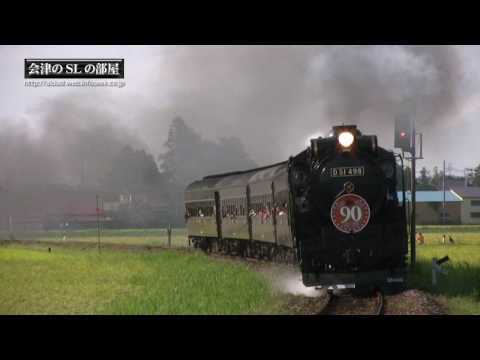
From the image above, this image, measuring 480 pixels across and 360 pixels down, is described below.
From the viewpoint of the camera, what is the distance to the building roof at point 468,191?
22.3 m

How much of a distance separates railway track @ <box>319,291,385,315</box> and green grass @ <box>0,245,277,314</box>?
129 cm

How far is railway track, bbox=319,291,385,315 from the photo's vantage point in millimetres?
16250

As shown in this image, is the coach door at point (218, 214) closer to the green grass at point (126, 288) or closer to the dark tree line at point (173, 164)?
the dark tree line at point (173, 164)

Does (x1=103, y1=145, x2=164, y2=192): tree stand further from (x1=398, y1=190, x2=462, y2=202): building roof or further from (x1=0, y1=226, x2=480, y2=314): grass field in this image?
(x1=398, y1=190, x2=462, y2=202): building roof

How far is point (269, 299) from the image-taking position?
711 inches

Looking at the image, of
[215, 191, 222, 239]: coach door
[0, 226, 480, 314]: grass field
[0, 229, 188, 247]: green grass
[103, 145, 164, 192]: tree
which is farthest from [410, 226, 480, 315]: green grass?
[0, 229, 188, 247]: green grass

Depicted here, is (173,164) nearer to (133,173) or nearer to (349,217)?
(133,173)

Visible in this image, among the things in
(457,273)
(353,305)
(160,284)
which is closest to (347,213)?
(353,305)

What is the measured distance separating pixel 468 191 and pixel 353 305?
25.5 ft

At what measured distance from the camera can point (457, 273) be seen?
19.3 meters

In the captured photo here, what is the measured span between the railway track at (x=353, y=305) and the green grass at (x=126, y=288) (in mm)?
1289

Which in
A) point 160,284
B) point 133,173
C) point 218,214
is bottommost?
point 160,284
